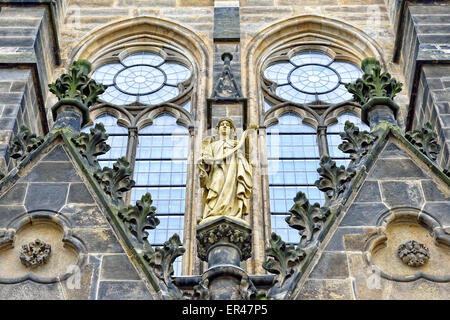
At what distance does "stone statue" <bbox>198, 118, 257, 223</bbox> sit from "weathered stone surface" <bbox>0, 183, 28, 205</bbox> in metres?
2.25

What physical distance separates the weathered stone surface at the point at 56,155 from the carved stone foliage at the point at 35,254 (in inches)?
57.9

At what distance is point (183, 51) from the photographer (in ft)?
64.4

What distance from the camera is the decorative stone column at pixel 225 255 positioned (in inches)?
410

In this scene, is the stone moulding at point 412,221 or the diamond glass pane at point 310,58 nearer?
the stone moulding at point 412,221

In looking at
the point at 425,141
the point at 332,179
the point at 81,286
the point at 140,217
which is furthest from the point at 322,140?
the point at 81,286

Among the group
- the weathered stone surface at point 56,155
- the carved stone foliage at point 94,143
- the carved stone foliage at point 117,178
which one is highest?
the carved stone foliage at point 94,143

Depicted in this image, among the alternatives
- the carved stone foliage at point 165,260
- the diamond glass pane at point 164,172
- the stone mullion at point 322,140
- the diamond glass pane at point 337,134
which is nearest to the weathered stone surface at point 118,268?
the carved stone foliage at point 165,260

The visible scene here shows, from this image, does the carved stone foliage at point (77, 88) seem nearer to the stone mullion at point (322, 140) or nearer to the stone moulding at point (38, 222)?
the stone moulding at point (38, 222)

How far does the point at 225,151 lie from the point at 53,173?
2235 mm

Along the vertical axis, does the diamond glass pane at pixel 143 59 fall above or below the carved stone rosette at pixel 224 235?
above

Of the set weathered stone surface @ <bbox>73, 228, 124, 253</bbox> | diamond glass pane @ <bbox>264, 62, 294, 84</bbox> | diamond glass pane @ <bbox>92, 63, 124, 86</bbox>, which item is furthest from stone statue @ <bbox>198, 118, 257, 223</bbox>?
diamond glass pane @ <bbox>92, 63, 124, 86</bbox>

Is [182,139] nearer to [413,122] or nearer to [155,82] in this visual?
[155,82]

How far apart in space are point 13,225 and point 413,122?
8.10m
